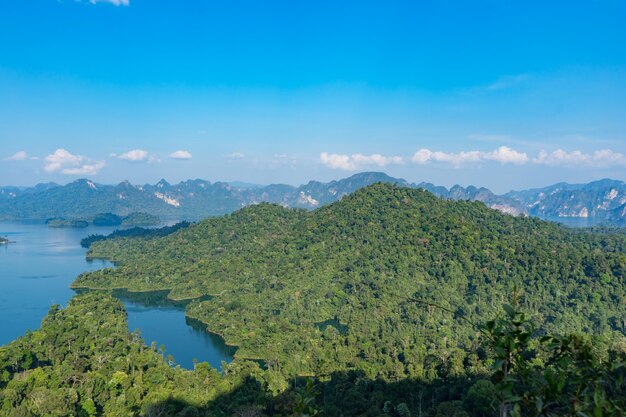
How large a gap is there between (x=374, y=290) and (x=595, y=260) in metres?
29.8

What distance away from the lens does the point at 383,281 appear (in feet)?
202

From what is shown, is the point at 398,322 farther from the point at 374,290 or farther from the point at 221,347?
the point at 221,347

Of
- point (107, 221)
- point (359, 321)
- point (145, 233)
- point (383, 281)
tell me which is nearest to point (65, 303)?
point (359, 321)

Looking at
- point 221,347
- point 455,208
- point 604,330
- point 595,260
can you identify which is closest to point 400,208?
point 455,208

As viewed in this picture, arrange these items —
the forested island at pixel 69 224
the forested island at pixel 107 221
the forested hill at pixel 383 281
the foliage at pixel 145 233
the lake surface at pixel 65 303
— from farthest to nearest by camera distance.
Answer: the forested island at pixel 107 221 < the forested island at pixel 69 224 < the foliage at pixel 145 233 < the lake surface at pixel 65 303 < the forested hill at pixel 383 281

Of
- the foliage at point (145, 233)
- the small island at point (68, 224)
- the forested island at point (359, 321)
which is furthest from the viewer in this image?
the small island at point (68, 224)

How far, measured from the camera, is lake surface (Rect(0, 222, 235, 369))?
4700 centimetres

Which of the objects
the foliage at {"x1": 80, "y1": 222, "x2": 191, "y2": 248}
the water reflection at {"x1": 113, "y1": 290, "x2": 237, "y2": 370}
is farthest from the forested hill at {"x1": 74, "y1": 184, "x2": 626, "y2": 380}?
the foliage at {"x1": 80, "y1": 222, "x2": 191, "y2": 248}

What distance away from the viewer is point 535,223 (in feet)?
307

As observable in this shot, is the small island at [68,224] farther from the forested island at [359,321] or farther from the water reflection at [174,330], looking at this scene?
the water reflection at [174,330]

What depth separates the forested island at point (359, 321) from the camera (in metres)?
3.06

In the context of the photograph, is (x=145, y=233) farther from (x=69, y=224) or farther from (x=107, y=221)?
(x=107, y=221)

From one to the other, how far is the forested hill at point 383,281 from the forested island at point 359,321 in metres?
0.28

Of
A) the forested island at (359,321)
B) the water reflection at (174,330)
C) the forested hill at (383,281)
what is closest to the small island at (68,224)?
the forested island at (359,321)
